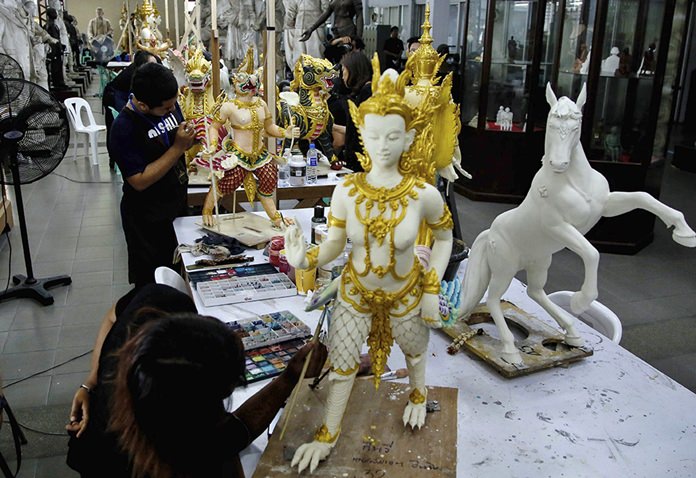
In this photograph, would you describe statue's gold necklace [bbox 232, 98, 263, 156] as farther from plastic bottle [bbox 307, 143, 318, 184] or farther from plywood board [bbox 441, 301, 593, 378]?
plywood board [bbox 441, 301, 593, 378]

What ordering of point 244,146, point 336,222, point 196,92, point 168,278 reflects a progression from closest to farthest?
point 336,222
point 168,278
point 244,146
point 196,92

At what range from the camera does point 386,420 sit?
172 centimetres

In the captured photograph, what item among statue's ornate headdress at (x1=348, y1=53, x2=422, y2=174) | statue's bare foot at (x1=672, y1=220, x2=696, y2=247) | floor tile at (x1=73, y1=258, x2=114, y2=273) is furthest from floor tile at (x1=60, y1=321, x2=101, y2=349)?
statue's bare foot at (x1=672, y1=220, x2=696, y2=247)

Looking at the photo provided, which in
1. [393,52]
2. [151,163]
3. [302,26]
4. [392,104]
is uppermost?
[302,26]

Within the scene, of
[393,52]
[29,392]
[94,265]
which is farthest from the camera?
[393,52]

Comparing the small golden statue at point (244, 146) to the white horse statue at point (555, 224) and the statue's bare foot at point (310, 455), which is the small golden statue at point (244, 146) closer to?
the white horse statue at point (555, 224)

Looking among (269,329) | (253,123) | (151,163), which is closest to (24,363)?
(151,163)

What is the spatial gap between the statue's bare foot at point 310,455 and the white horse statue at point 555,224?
75cm

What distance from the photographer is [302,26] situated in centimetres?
782

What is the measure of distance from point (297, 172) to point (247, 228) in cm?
105

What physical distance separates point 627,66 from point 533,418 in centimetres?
391

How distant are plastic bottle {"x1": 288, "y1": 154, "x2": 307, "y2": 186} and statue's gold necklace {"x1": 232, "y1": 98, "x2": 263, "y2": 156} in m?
0.85

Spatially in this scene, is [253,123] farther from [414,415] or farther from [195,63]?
[414,415]

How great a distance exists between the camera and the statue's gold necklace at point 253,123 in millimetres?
3170
